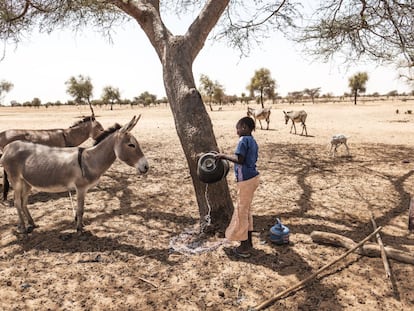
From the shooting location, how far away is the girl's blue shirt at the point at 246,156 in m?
3.93

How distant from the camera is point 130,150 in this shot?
4844 millimetres

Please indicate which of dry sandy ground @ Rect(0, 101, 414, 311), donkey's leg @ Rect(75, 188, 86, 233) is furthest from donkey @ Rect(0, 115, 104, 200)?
donkey's leg @ Rect(75, 188, 86, 233)

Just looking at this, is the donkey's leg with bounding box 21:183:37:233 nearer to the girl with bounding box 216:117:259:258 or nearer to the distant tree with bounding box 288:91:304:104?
the girl with bounding box 216:117:259:258

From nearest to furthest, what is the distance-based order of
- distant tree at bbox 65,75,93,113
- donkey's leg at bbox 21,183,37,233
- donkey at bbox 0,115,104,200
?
donkey's leg at bbox 21,183,37,233
donkey at bbox 0,115,104,200
distant tree at bbox 65,75,93,113

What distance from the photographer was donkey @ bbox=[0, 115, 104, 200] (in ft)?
26.3

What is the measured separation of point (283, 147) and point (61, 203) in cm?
892

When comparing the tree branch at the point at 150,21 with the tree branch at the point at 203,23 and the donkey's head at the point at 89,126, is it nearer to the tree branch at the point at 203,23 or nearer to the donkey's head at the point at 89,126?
the tree branch at the point at 203,23

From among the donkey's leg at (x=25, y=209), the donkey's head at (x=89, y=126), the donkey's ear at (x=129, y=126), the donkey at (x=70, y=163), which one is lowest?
the donkey's leg at (x=25, y=209)

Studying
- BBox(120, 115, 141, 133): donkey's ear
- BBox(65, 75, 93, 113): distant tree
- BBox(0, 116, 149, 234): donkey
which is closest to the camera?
BBox(120, 115, 141, 133): donkey's ear

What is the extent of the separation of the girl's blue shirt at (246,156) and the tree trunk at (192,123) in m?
0.89

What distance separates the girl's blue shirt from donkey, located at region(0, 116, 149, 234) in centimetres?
163

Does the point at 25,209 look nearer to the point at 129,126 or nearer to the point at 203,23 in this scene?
the point at 129,126

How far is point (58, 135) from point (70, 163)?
418cm

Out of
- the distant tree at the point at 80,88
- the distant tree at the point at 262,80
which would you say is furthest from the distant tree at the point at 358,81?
the distant tree at the point at 80,88
